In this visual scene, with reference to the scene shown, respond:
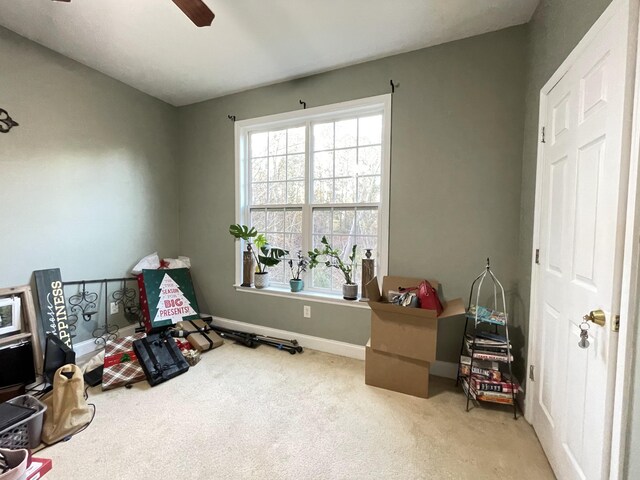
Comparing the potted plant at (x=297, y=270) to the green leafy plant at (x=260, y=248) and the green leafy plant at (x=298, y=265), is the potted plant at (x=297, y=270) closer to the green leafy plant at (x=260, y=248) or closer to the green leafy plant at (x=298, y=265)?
the green leafy plant at (x=298, y=265)

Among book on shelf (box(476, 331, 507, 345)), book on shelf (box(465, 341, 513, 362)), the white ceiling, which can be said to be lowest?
book on shelf (box(465, 341, 513, 362))

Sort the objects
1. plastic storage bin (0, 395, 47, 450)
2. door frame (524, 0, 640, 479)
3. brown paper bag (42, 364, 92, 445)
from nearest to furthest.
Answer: door frame (524, 0, 640, 479) < plastic storage bin (0, 395, 47, 450) < brown paper bag (42, 364, 92, 445)

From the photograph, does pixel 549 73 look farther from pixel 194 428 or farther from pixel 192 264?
pixel 192 264

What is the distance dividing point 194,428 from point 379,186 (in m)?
2.29

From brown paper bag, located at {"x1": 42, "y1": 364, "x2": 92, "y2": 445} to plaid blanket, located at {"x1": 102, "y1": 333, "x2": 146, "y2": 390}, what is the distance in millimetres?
360

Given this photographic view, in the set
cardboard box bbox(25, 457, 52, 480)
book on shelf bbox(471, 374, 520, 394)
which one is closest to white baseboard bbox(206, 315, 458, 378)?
book on shelf bbox(471, 374, 520, 394)

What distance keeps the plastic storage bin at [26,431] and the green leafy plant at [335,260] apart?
79.8 inches

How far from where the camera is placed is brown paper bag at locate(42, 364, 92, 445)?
1588 millimetres

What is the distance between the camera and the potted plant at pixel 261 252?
2.84 m

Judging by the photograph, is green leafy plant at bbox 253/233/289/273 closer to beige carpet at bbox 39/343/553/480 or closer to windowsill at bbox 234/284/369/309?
windowsill at bbox 234/284/369/309

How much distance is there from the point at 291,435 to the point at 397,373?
88 centimetres

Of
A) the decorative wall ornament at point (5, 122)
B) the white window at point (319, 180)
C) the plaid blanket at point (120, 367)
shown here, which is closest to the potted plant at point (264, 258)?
the white window at point (319, 180)

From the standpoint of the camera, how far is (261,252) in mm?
2996

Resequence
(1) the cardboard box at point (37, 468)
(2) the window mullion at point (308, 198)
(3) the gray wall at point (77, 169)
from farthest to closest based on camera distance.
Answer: (2) the window mullion at point (308, 198), (3) the gray wall at point (77, 169), (1) the cardboard box at point (37, 468)
